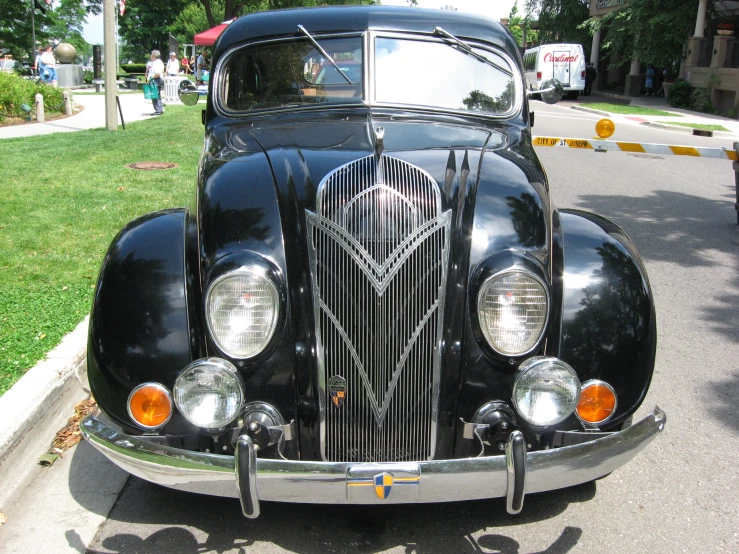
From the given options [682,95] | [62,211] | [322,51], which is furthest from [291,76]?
[682,95]

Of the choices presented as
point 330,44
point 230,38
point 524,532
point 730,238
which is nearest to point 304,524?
point 524,532

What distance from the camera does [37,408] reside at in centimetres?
355

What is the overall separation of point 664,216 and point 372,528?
6.66m

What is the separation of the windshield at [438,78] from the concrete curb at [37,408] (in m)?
2.20

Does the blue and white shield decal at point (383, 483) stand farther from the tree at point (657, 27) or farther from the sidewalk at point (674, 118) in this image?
the tree at point (657, 27)

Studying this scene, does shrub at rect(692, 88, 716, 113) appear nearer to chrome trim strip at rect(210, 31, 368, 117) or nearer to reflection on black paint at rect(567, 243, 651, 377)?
chrome trim strip at rect(210, 31, 368, 117)

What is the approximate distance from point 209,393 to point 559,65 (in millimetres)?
30101

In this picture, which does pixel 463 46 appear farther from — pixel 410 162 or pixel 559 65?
pixel 559 65

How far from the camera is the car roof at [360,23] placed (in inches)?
166

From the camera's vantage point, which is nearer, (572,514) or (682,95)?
(572,514)

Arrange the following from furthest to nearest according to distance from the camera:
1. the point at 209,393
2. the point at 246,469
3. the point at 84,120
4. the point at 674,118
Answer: the point at 674,118 < the point at 84,120 < the point at 209,393 < the point at 246,469

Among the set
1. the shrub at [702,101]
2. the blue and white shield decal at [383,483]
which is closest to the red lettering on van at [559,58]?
the shrub at [702,101]

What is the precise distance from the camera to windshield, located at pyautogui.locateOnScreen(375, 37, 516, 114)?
4.02m

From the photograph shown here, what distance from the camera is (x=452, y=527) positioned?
3.01 meters
